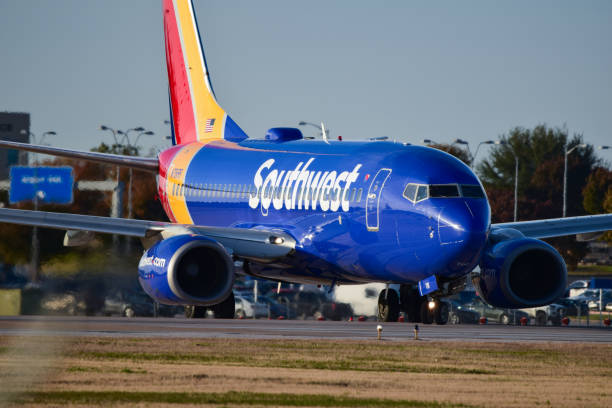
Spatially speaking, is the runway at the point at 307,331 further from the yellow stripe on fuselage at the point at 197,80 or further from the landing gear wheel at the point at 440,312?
the yellow stripe on fuselage at the point at 197,80

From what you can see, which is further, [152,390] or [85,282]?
[85,282]

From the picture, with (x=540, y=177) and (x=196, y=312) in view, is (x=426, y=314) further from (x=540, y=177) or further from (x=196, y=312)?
(x=540, y=177)

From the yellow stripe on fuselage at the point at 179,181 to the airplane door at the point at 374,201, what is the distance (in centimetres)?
1148

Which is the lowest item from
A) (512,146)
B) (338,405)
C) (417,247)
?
(338,405)

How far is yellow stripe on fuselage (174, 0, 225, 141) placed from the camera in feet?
152

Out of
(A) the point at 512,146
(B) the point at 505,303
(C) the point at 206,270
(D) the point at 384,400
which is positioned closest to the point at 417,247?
(B) the point at 505,303

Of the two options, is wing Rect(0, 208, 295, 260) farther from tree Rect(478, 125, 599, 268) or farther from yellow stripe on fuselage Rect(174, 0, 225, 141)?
tree Rect(478, 125, 599, 268)

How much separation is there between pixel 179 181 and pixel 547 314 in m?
19.7

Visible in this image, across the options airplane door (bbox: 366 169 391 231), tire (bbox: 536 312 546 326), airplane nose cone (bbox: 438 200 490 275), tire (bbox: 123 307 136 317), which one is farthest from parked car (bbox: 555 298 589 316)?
airplane nose cone (bbox: 438 200 490 275)

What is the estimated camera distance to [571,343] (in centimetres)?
2939

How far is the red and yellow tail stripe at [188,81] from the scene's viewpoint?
46688 millimetres

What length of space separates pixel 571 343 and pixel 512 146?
113 m

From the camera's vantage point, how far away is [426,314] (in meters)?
34.9

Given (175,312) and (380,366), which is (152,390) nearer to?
(380,366)
